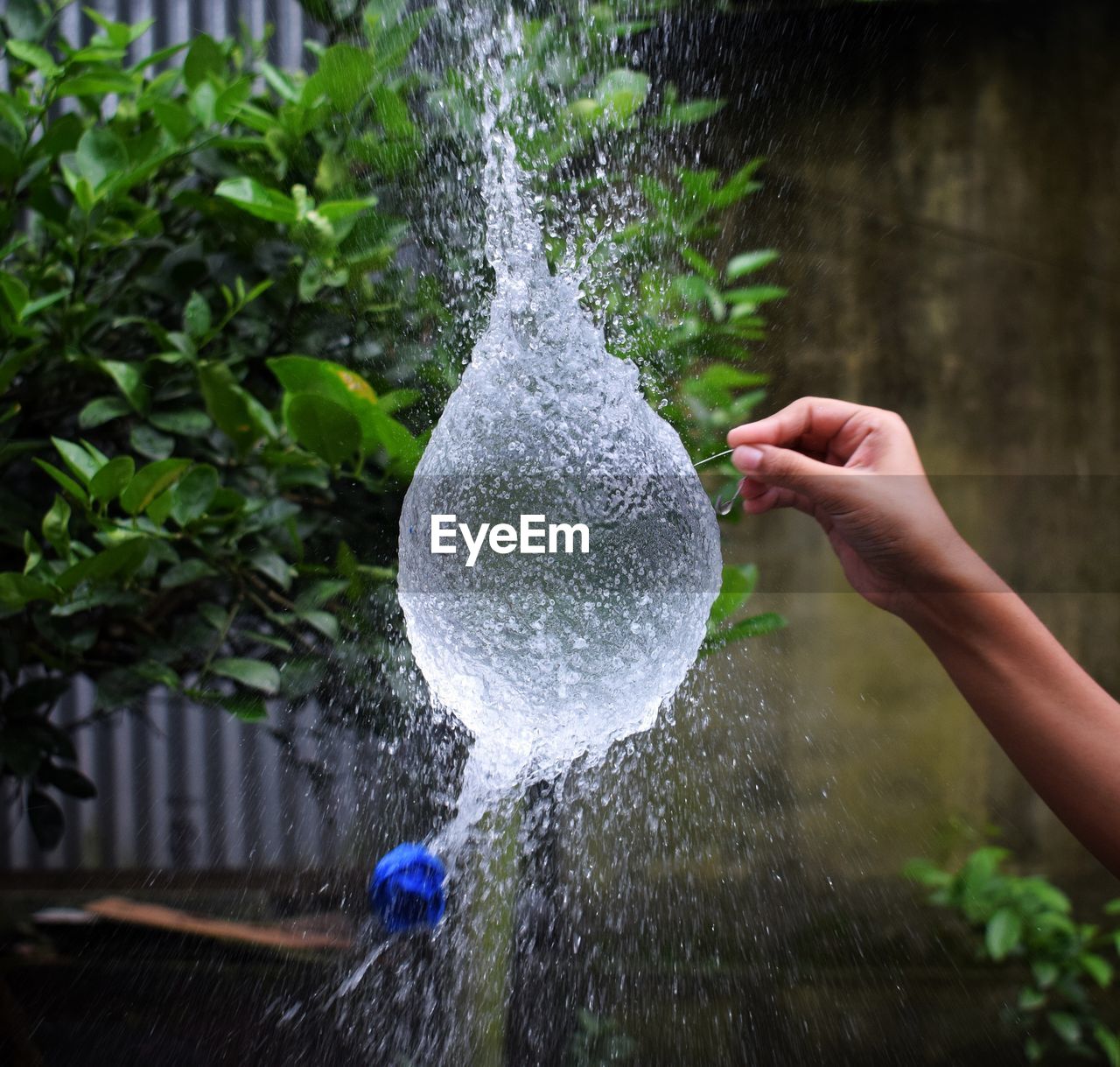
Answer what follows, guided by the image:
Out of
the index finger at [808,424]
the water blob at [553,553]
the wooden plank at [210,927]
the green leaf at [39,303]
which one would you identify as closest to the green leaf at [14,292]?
the green leaf at [39,303]

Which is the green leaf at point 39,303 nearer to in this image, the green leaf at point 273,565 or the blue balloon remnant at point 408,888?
the green leaf at point 273,565

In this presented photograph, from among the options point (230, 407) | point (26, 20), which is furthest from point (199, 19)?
point (230, 407)

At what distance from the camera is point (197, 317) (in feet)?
2.36

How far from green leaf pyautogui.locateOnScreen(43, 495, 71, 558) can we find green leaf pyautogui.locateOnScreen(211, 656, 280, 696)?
0.48 feet

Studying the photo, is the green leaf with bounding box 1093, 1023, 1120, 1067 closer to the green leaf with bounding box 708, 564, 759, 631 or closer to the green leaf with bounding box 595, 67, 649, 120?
the green leaf with bounding box 708, 564, 759, 631

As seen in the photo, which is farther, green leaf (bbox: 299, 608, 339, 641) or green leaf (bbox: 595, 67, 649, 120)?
green leaf (bbox: 595, 67, 649, 120)

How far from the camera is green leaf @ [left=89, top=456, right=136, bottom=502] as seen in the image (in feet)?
2.10

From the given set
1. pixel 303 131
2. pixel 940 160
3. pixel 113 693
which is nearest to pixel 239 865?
pixel 113 693

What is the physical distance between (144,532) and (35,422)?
269 mm

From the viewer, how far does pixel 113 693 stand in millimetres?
745

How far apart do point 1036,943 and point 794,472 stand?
82 cm

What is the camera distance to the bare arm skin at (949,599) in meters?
0.68

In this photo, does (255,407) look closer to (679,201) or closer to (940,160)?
(679,201)

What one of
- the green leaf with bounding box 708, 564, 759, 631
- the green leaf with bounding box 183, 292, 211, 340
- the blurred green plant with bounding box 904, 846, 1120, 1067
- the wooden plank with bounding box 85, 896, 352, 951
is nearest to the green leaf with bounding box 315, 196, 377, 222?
the green leaf with bounding box 183, 292, 211, 340
